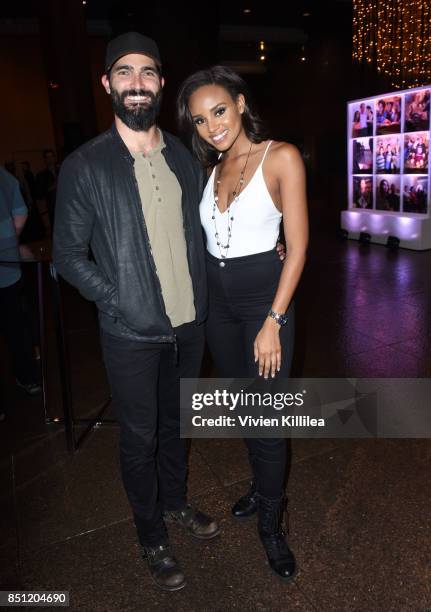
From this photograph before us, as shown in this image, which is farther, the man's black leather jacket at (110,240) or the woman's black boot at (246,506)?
the woman's black boot at (246,506)

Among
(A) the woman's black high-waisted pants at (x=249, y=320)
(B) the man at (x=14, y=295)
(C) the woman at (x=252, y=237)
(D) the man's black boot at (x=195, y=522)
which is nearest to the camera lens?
(C) the woman at (x=252, y=237)

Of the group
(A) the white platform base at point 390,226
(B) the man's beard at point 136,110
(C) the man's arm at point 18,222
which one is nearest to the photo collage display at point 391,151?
(A) the white platform base at point 390,226

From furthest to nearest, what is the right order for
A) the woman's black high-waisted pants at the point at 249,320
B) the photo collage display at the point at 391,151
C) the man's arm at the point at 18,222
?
1. the photo collage display at the point at 391,151
2. the man's arm at the point at 18,222
3. the woman's black high-waisted pants at the point at 249,320

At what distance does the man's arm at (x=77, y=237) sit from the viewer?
63.6 inches

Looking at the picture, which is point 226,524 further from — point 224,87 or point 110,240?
point 224,87

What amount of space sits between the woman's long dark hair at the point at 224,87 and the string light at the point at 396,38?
7.89 metres

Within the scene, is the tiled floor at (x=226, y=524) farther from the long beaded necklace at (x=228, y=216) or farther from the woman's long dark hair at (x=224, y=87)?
the woman's long dark hair at (x=224, y=87)

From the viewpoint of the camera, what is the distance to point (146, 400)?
70.7 inches

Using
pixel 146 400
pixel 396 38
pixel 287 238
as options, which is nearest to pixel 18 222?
pixel 146 400

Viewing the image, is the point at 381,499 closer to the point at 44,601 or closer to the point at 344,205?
the point at 44,601

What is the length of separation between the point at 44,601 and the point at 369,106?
27.2 ft

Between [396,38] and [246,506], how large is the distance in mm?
8898

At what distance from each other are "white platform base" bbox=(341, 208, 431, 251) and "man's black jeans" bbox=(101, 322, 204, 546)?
6.32 m

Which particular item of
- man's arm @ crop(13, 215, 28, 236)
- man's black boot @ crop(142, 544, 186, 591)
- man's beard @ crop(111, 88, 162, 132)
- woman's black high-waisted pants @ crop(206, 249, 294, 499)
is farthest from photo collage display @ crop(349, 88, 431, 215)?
man's black boot @ crop(142, 544, 186, 591)
